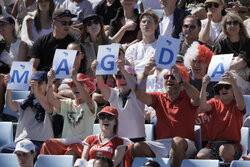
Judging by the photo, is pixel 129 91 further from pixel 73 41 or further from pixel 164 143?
pixel 73 41

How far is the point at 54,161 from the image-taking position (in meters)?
7.00

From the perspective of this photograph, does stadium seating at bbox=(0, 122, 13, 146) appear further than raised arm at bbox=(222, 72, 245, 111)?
Yes

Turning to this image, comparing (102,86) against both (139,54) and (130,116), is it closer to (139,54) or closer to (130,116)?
(130,116)

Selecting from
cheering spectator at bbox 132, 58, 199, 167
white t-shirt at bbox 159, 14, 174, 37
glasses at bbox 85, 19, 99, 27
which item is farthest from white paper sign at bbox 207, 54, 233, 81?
white t-shirt at bbox 159, 14, 174, 37

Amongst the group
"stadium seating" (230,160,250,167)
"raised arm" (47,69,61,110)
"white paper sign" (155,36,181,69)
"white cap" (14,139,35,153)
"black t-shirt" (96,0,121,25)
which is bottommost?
"stadium seating" (230,160,250,167)

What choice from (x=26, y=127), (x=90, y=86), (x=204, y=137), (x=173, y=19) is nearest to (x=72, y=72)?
(x=90, y=86)

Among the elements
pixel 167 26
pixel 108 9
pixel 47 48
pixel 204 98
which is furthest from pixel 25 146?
pixel 108 9

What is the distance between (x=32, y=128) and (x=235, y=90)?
247 cm

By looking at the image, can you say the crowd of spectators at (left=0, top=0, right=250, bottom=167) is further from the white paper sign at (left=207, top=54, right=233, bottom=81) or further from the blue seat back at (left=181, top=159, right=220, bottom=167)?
the blue seat back at (left=181, top=159, right=220, bottom=167)

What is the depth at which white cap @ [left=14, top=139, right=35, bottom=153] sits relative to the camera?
23.2ft

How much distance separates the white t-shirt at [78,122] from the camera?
7621mm

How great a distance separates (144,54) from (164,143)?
6.74ft

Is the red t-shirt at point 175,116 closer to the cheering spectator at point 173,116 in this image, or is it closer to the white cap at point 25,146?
the cheering spectator at point 173,116

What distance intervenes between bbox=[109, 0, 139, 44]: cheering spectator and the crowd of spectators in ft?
0.05
